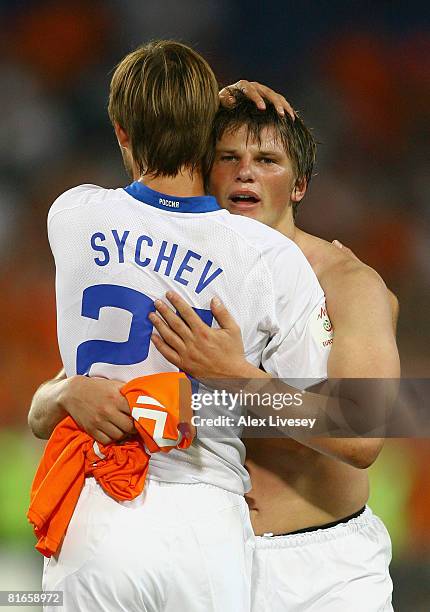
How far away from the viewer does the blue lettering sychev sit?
144 centimetres

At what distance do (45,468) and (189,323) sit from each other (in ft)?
1.14

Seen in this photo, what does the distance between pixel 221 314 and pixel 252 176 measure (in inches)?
25.2

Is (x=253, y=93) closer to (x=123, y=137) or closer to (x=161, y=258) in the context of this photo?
(x=123, y=137)

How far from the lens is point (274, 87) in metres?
4.36

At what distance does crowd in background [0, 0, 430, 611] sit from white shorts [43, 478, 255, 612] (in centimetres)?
279

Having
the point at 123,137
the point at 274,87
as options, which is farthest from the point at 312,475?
the point at 274,87

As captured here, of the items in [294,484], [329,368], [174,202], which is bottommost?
[294,484]

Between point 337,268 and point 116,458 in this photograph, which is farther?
point 337,268

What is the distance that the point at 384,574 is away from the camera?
1866mm

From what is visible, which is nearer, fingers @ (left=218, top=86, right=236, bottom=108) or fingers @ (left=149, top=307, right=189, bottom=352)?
fingers @ (left=149, top=307, right=189, bottom=352)

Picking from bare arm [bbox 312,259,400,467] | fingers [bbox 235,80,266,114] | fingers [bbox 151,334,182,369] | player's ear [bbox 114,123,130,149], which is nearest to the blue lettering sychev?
fingers [bbox 151,334,182,369]

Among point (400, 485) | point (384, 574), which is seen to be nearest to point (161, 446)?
point (384, 574)

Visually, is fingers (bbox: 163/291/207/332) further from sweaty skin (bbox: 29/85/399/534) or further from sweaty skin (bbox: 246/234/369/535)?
sweaty skin (bbox: 246/234/369/535)

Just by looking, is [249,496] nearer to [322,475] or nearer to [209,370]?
[322,475]
